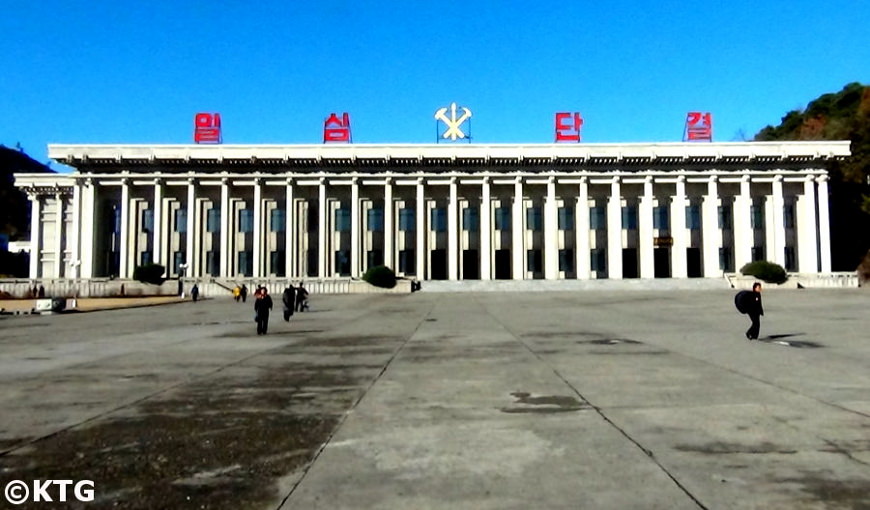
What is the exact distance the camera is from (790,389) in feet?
29.0

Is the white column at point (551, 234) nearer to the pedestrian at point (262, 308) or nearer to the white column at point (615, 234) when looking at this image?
the white column at point (615, 234)

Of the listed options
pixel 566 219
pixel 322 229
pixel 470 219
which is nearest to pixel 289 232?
pixel 322 229

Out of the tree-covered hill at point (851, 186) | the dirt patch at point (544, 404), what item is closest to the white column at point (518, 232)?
the tree-covered hill at point (851, 186)

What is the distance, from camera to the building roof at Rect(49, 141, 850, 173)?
219 ft

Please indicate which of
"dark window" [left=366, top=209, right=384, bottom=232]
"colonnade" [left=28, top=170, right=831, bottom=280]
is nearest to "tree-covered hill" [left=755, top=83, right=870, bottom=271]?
"colonnade" [left=28, top=170, right=831, bottom=280]

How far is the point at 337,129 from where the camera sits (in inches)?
2623

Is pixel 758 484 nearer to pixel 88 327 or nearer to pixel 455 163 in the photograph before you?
pixel 88 327

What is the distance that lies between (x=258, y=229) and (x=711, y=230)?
162ft

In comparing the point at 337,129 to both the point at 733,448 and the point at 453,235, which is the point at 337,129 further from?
the point at 733,448

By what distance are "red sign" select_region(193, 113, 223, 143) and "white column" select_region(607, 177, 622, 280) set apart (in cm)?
4242

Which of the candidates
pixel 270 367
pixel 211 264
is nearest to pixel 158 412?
pixel 270 367

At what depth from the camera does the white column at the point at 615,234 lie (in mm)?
67438

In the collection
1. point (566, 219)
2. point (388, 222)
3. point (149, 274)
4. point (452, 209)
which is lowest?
point (149, 274)

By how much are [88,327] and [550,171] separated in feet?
173
